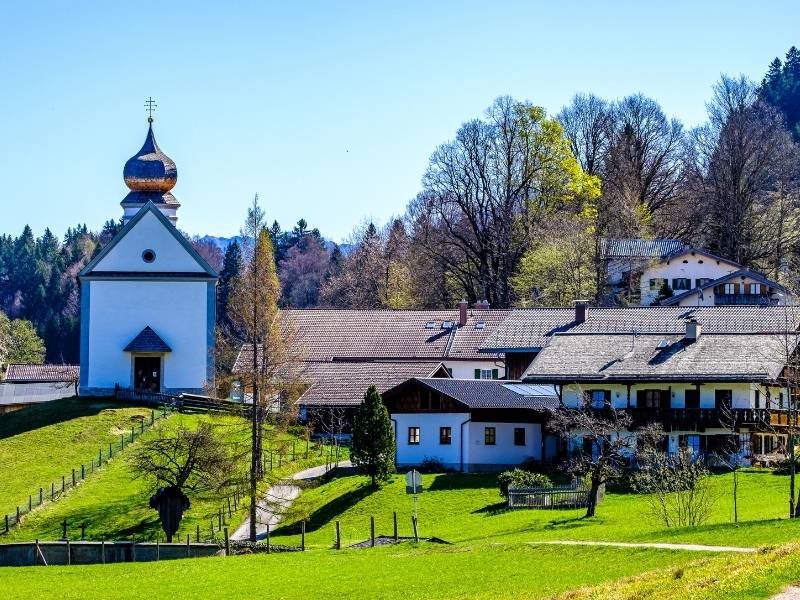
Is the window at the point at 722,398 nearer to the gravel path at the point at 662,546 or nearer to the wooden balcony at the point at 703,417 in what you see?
the wooden balcony at the point at 703,417

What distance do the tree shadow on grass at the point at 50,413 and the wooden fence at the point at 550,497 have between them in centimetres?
2203

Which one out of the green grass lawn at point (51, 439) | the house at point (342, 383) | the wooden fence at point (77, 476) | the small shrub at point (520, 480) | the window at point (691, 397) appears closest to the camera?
the wooden fence at point (77, 476)

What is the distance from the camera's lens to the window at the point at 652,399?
62469 mm

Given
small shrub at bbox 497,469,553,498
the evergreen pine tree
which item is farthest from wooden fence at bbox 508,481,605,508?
the evergreen pine tree

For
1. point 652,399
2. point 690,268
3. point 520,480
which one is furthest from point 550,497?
point 690,268

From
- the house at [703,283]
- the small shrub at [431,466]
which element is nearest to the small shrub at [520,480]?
the small shrub at [431,466]

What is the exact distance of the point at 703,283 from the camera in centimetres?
10156

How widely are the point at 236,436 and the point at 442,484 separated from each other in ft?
32.2

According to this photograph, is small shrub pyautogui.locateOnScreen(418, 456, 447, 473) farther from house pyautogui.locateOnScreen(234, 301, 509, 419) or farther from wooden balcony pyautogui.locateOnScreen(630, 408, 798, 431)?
house pyautogui.locateOnScreen(234, 301, 509, 419)

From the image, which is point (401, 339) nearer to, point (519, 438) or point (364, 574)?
point (519, 438)

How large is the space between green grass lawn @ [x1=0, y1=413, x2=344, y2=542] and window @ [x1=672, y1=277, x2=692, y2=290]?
1825 inches

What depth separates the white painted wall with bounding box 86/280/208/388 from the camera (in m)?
75.1

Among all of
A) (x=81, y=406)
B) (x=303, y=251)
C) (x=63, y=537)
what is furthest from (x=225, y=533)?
(x=303, y=251)

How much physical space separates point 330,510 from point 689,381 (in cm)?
1407
